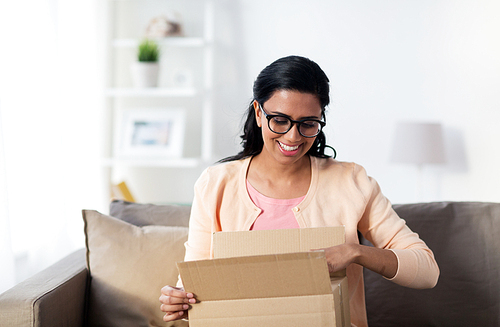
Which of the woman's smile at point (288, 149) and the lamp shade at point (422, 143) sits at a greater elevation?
the woman's smile at point (288, 149)

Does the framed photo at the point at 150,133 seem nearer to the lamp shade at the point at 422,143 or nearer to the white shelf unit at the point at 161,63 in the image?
the white shelf unit at the point at 161,63

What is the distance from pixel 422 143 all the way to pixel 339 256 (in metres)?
1.76

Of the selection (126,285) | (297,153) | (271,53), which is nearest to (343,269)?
(297,153)

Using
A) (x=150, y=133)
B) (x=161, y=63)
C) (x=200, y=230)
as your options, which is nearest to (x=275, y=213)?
(x=200, y=230)

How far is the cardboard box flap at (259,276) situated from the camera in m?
0.88

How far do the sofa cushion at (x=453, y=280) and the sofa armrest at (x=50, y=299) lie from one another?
929mm

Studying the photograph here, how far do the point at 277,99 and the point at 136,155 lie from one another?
6.22 feet

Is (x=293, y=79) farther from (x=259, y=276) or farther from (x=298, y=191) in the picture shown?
(x=259, y=276)

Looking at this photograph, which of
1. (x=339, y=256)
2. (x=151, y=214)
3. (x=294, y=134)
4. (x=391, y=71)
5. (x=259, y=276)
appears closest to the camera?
(x=259, y=276)

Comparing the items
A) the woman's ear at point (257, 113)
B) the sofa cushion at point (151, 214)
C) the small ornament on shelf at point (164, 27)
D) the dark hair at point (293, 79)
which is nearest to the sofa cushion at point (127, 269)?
the sofa cushion at point (151, 214)

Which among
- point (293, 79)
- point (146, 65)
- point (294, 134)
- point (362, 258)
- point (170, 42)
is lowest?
point (362, 258)

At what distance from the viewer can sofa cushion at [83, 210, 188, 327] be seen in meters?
1.47

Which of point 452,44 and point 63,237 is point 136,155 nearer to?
point 63,237

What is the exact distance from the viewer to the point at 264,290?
92cm
